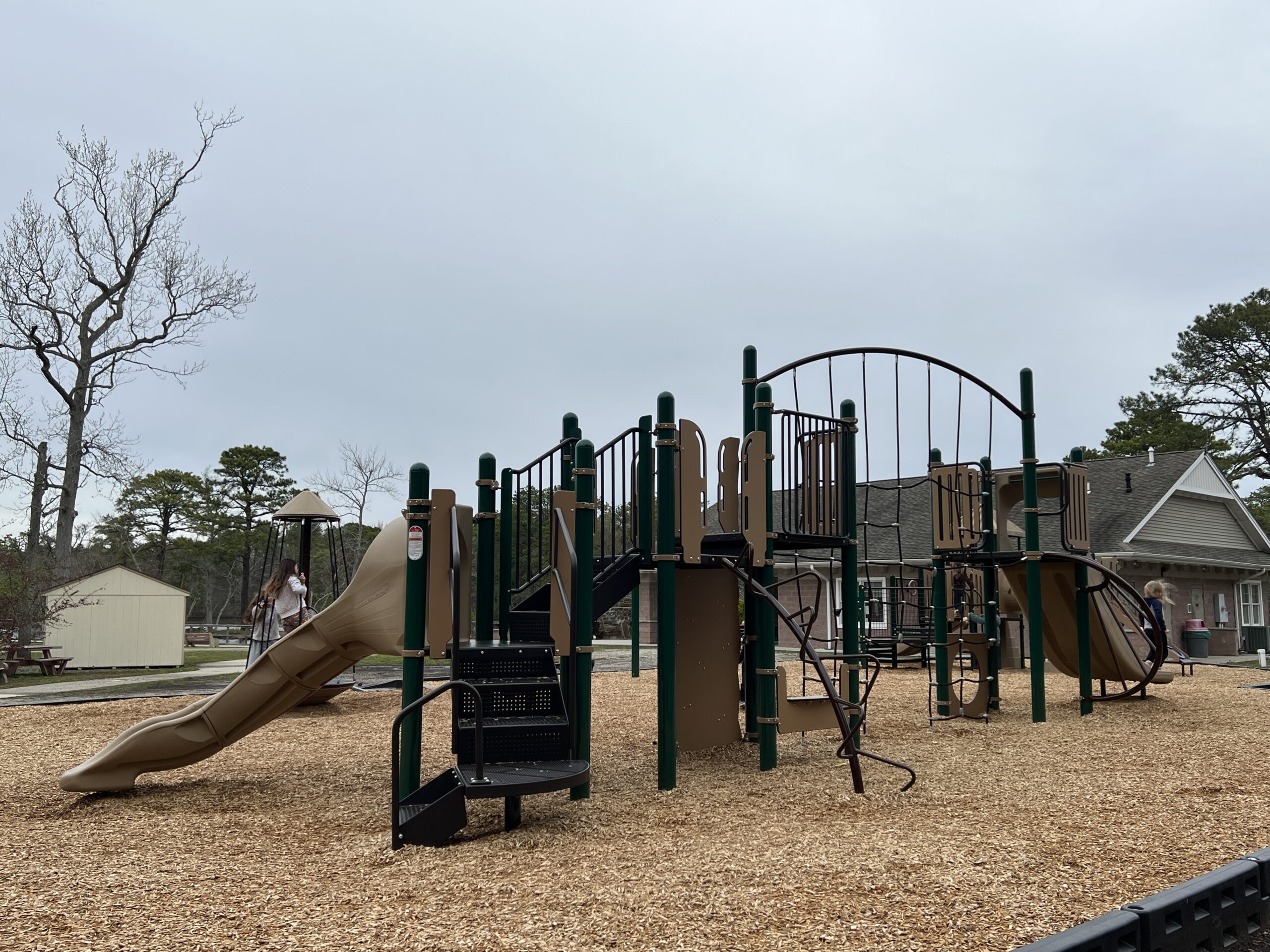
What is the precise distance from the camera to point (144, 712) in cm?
1105

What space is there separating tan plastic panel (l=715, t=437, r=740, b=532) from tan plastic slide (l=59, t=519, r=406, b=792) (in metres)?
2.54

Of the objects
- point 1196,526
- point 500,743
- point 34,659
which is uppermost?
point 1196,526

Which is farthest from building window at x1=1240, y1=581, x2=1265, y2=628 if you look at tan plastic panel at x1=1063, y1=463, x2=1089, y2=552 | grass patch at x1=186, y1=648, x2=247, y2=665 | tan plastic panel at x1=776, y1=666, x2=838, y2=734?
grass patch at x1=186, y1=648, x2=247, y2=665

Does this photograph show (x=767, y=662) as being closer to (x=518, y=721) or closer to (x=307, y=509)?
(x=518, y=721)

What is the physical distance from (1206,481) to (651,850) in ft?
83.5

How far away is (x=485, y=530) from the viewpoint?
703 centimetres

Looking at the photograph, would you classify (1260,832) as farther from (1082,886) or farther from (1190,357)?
A: (1190,357)

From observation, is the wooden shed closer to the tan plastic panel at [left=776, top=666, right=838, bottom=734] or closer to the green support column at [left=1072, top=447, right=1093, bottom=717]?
the tan plastic panel at [left=776, top=666, right=838, bottom=734]

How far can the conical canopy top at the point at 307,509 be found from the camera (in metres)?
12.8

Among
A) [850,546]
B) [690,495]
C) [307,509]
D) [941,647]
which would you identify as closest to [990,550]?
[941,647]

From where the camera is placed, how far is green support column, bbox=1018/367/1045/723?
9844 mm

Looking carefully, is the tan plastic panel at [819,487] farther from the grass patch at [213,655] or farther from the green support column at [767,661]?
the grass patch at [213,655]

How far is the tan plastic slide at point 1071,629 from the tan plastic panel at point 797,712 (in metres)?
4.65

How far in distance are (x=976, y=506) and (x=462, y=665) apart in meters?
6.98
